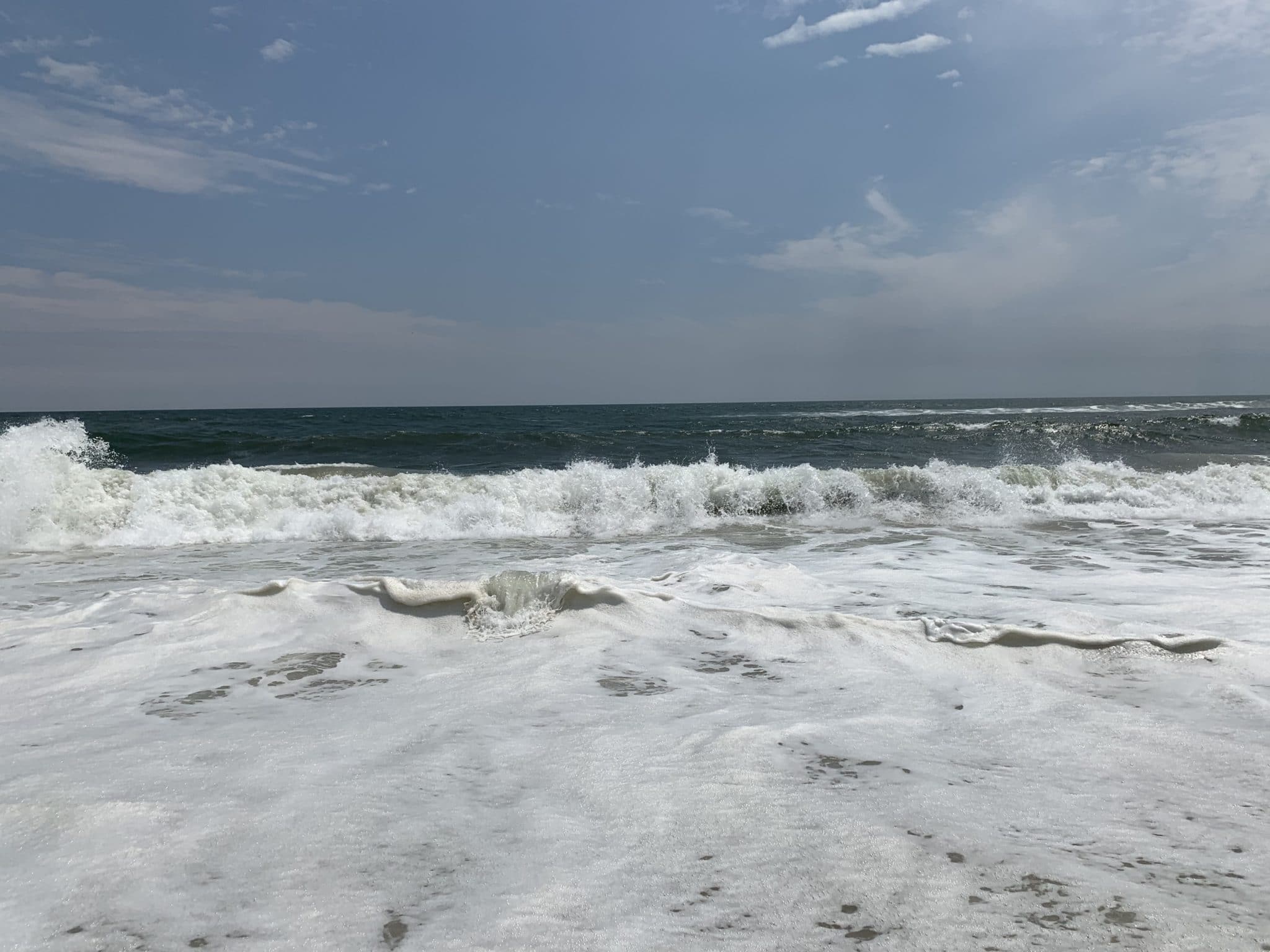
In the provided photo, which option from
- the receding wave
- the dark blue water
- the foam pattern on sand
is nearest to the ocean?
the foam pattern on sand

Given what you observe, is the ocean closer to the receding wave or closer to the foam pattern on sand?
the foam pattern on sand

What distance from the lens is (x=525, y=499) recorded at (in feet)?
35.1

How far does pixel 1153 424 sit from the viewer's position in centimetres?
2884

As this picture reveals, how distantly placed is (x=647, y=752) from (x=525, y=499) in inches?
329

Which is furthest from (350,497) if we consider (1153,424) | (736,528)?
(1153,424)

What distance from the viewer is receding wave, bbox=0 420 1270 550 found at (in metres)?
9.16

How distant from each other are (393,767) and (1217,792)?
2536 mm

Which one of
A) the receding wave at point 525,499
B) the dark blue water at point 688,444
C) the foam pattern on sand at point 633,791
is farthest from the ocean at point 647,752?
the dark blue water at point 688,444

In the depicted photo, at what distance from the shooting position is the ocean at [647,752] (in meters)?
1.65

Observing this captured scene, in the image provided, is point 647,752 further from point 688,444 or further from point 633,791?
point 688,444

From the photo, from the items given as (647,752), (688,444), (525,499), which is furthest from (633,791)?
(688,444)

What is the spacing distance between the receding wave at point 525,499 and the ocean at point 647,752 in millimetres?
2306

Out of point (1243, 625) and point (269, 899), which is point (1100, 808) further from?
point (1243, 625)

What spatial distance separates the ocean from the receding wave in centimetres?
231
